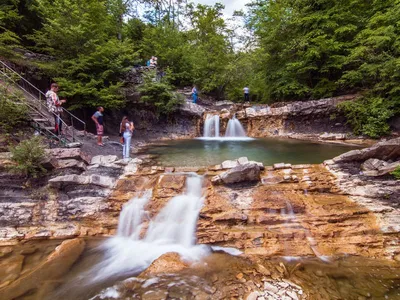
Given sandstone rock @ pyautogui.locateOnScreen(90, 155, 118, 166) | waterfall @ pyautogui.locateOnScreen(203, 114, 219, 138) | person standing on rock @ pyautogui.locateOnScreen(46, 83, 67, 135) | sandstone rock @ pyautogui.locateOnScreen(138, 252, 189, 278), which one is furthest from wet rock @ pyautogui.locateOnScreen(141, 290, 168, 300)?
waterfall @ pyautogui.locateOnScreen(203, 114, 219, 138)

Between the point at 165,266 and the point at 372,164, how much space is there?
599 centimetres

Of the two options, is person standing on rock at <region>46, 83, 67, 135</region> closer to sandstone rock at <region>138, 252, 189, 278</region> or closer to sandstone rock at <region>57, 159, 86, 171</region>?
sandstone rock at <region>57, 159, 86, 171</region>

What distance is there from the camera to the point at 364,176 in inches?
213

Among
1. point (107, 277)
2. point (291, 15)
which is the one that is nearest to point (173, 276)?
point (107, 277)

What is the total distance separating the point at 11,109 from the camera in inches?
272

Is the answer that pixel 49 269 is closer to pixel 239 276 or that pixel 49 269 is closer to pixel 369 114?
pixel 239 276

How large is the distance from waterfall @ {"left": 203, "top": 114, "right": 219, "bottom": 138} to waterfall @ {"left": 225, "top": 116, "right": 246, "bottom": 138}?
0.77 m

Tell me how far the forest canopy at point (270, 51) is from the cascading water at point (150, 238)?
7.81m

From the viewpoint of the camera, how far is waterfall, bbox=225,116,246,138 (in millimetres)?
14430

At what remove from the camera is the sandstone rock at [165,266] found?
3.75m

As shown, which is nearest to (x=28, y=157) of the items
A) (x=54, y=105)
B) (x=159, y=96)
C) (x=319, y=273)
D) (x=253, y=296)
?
(x=54, y=105)

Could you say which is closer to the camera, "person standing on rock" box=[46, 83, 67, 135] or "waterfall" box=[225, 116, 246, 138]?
"person standing on rock" box=[46, 83, 67, 135]

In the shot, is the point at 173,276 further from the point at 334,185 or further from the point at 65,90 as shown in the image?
the point at 65,90

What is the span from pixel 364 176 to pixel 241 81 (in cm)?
1694
